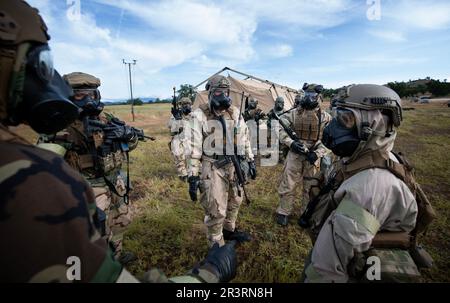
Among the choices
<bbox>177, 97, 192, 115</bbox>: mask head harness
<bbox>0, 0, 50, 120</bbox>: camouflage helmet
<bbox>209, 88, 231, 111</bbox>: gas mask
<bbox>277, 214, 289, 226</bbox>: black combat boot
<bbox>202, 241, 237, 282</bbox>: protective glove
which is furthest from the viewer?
<bbox>177, 97, 192, 115</bbox>: mask head harness

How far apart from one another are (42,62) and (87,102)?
7.35ft

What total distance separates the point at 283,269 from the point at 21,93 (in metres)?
3.35

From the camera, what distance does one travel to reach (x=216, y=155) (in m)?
3.72

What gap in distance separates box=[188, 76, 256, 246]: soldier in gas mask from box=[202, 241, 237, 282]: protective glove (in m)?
2.16

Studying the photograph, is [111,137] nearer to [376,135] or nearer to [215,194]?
[215,194]

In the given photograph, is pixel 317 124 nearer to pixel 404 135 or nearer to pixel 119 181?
pixel 119 181

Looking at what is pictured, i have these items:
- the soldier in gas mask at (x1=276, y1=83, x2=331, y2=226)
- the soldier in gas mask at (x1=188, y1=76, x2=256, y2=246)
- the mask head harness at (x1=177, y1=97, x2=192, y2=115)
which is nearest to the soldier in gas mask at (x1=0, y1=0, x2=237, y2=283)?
the soldier in gas mask at (x1=188, y1=76, x2=256, y2=246)

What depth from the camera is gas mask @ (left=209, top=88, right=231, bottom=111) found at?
12.1ft

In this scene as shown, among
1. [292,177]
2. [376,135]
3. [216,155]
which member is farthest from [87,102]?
[292,177]

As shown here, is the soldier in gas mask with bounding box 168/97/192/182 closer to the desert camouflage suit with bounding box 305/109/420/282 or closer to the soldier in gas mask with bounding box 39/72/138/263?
the soldier in gas mask with bounding box 39/72/138/263

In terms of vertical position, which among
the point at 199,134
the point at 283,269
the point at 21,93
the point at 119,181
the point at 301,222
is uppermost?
the point at 21,93

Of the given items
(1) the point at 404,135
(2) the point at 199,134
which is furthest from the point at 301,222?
(1) the point at 404,135
